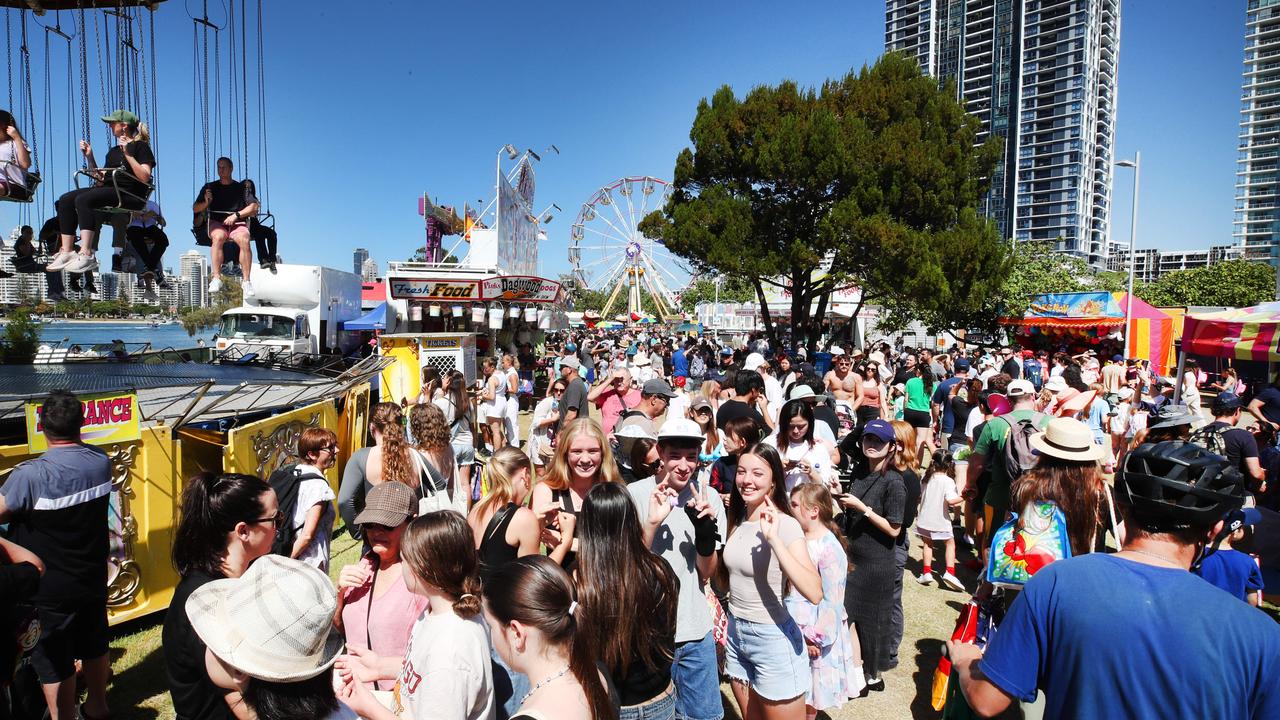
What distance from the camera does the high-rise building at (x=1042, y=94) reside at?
102m

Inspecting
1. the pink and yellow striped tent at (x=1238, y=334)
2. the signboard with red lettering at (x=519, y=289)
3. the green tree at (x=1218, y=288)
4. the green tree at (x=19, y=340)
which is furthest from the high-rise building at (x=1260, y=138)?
the green tree at (x=19, y=340)

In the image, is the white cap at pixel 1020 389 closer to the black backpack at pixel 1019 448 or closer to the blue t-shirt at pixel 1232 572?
the black backpack at pixel 1019 448

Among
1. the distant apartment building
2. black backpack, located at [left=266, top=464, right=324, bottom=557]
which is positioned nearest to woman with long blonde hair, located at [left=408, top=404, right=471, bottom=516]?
black backpack, located at [left=266, top=464, right=324, bottom=557]

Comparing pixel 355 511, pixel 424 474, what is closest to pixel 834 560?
pixel 424 474

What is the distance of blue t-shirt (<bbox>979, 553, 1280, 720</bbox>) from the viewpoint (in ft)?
4.81

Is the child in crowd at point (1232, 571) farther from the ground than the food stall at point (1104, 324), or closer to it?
closer to it

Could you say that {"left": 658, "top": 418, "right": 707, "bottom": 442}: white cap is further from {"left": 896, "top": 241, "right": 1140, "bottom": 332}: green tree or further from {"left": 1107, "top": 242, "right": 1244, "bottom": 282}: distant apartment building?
{"left": 1107, "top": 242, "right": 1244, "bottom": 282}: distant apartment building

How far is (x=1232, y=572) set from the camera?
321cm

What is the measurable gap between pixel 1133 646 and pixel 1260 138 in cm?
15208

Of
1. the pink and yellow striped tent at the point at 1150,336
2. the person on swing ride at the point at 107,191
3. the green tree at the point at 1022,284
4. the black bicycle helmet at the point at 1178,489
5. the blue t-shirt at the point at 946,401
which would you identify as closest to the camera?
the black bicycle helmet at the point at 1178,489

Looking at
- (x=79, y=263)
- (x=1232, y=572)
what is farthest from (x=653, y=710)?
(x=79, y=263)

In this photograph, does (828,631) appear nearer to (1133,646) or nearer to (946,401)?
(1133,646)

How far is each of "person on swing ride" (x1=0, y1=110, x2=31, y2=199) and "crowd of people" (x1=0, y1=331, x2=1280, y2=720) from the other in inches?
183

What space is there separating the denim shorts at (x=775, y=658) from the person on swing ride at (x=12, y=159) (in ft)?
24.9
